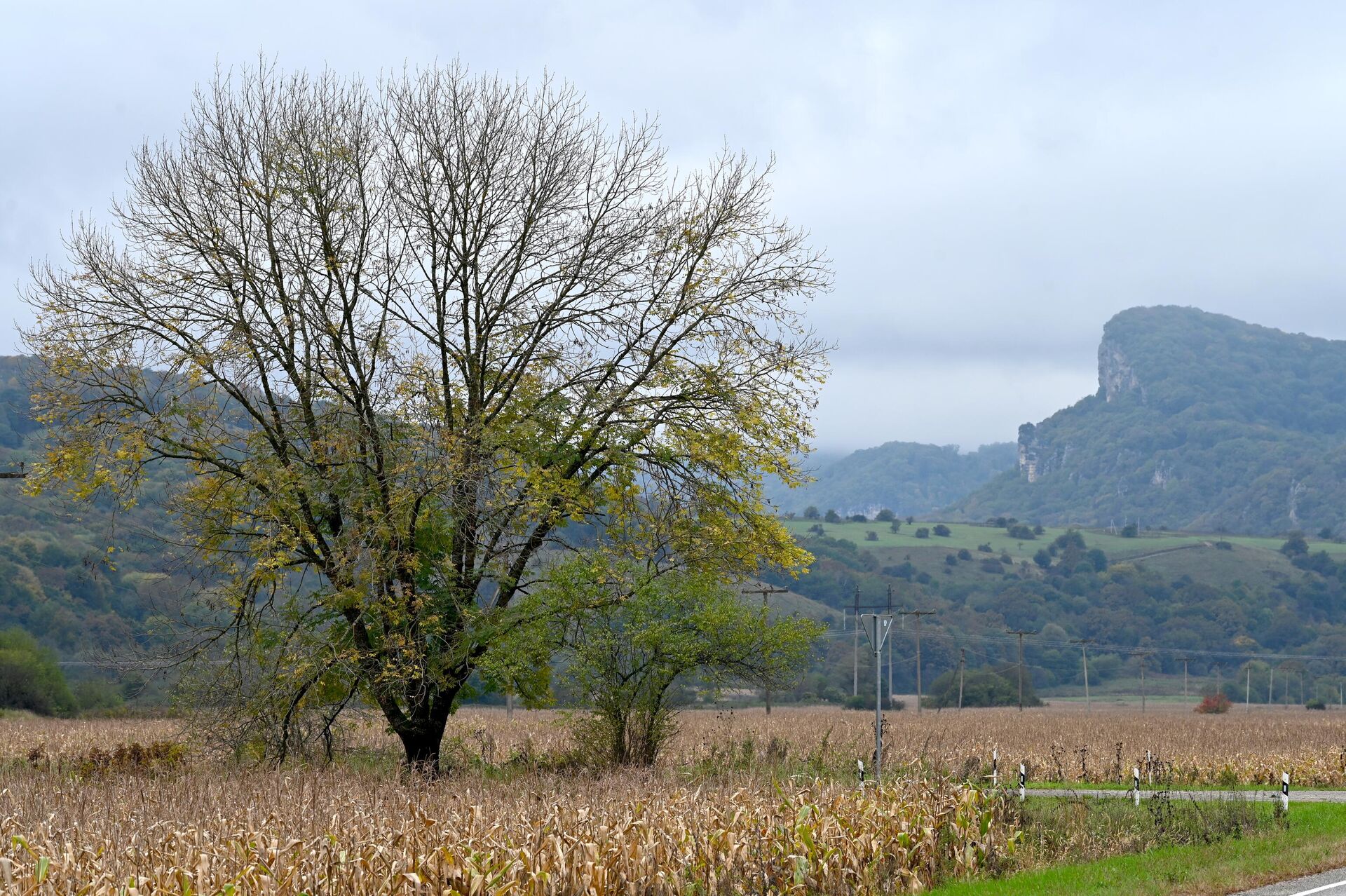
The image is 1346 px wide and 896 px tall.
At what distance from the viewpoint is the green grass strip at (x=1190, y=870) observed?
13.9 metres

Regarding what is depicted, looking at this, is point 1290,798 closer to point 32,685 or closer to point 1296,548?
point 32,685

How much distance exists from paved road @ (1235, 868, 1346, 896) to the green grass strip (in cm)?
20

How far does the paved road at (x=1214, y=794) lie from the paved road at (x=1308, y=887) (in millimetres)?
6781

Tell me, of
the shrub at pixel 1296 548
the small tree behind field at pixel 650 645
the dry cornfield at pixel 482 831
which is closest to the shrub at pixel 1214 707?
the small tree behind field at pixel 650 645

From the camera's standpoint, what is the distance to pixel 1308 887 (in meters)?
14.4

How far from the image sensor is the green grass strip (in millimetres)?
13867

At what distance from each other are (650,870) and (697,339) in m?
13.1

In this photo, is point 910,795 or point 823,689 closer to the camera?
point 910,795

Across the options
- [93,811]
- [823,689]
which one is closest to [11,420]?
[823,689]

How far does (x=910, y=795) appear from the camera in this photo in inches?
658

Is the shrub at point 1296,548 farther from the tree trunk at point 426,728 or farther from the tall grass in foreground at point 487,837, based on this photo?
the tall grass in foreground at point 487,837

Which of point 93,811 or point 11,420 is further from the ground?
point 11,420


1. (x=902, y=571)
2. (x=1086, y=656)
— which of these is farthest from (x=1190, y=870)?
(x=902, y=571)

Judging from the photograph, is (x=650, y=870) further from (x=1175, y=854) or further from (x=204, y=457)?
(x=204, y=457)
